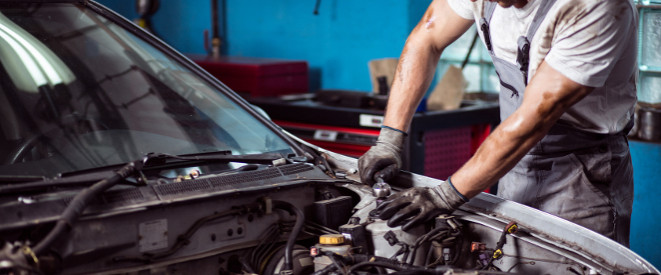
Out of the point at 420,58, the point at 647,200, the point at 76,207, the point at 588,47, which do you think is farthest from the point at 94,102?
the point at 647,200

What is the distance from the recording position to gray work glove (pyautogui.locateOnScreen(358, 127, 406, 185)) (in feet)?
6.82

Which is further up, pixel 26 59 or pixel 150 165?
pixel 26 59

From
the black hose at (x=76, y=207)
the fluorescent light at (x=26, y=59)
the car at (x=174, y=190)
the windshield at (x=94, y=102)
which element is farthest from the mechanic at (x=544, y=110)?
the fluorescent light at (x=26, y=59)

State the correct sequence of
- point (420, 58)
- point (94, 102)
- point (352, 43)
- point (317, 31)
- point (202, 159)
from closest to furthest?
1. point (202, 159)
2. point (94, 102)
3. point (420, 58)
4. point (352, 43)
5. point (317, 31)

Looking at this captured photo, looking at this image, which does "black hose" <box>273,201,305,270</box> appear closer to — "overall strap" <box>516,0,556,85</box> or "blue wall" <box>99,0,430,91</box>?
"overall strap" <box>516,0,556,85</box>

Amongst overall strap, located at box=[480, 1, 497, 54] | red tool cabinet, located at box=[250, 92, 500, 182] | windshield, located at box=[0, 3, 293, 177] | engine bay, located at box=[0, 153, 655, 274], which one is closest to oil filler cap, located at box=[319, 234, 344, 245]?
engine bay, located at box=[0, 153, 655, 274]

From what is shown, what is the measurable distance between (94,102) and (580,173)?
145 centimetres

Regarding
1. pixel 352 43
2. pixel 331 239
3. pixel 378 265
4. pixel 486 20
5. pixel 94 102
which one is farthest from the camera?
pixel 352 43

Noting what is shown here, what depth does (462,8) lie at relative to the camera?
7.59 ft

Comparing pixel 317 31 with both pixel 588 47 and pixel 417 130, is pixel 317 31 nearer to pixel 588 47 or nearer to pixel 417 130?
pixel 417 130

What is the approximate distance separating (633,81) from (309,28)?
308cm

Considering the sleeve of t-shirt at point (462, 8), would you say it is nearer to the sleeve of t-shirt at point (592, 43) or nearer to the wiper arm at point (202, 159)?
the sleeve of t-shirt at point (592, 43)

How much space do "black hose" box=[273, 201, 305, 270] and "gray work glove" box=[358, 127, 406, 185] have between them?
0.29 metres

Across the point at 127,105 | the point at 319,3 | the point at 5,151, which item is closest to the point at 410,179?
the point at 127,105
